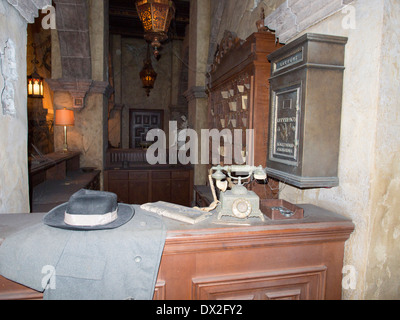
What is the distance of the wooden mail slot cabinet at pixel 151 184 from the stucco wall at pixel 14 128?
500 cm

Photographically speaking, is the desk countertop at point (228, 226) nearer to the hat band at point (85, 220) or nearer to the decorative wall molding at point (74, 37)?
the hat band at point (85, 220)

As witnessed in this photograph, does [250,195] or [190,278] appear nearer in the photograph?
[190,278]

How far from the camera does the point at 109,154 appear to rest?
7.75m

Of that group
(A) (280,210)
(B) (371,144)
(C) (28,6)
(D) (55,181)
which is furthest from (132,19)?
(B) (371,144)

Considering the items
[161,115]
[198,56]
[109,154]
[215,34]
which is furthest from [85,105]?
[161,115]

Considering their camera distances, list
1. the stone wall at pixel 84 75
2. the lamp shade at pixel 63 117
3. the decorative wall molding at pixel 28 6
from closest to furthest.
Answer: the decorative wall molding at pixel 28 6
the lamp shade at pixel 63 117
the stone wall at pixel 84 75

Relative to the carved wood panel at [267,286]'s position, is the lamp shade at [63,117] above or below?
above

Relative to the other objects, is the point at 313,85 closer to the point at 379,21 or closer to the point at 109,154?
the point at 379,21

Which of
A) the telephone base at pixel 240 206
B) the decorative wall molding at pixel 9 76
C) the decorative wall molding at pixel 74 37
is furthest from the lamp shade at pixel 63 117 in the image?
the telephone base at pixel 240 206

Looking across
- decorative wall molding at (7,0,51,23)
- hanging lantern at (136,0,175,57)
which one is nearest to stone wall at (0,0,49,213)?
decorative wall molding at (7,0,51,23)

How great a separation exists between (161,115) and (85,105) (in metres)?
6.12

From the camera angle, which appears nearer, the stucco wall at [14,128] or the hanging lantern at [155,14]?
the stucco wall at [14,128]

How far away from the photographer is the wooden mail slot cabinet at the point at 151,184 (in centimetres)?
738

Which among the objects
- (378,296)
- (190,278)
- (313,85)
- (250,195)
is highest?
(313,85)
